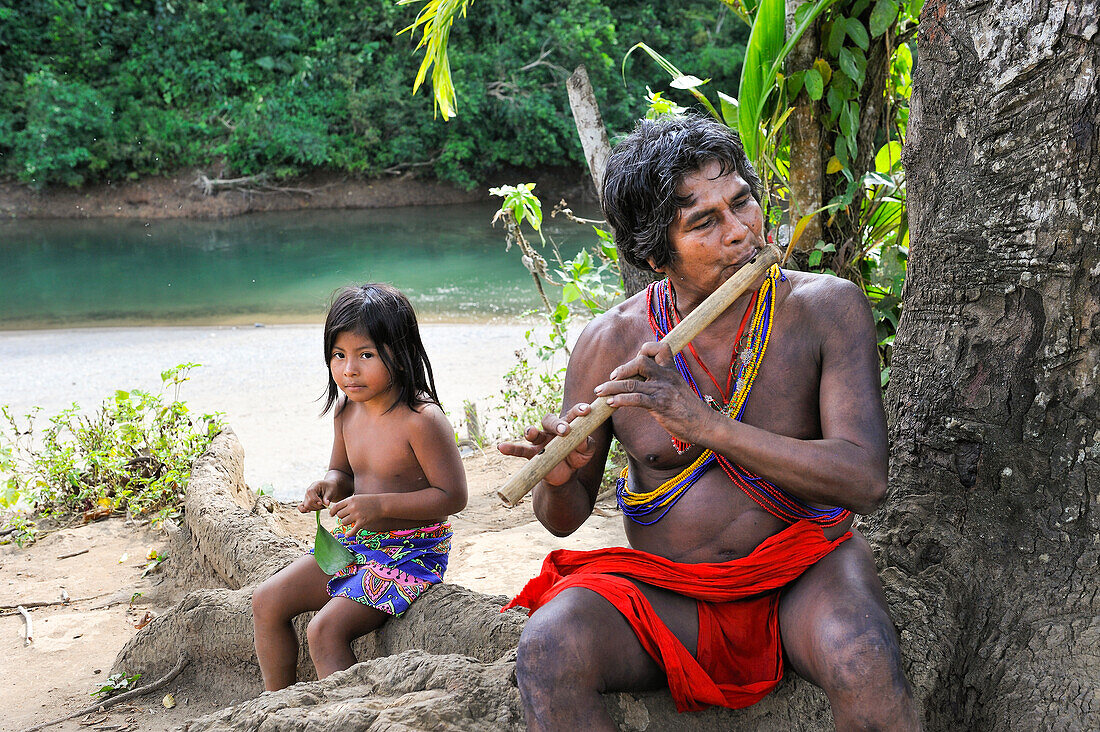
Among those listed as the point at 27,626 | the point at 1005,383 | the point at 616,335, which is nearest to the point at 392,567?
the point at 616,335

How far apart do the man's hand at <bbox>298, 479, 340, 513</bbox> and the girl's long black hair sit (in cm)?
25

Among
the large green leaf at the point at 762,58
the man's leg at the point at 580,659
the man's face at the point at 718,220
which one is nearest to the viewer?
the man's leg at the point at 580,659

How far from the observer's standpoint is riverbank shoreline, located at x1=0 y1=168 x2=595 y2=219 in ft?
64.1

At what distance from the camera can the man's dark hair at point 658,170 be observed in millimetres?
1904

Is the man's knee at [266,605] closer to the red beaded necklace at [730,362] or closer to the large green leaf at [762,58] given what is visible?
the red beaded necklace at [730,362]

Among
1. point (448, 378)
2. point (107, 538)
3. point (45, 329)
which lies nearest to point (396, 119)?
point (45, 329)

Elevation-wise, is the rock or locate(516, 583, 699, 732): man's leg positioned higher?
locate(516, 583, 699, 732): man's leg

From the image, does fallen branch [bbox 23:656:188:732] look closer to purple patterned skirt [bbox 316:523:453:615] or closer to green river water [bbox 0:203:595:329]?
purple patterned skirt [bbox 316:523:453:615]

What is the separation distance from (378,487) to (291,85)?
20.4 m

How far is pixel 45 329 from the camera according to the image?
1154cm

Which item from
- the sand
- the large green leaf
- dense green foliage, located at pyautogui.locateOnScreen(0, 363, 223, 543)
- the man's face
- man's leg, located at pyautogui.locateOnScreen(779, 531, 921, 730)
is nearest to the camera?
man's leg, located at pyautogui.locateOnScreen(779, 531, 921, 730)

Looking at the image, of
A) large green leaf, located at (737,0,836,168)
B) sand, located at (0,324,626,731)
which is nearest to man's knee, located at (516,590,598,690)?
sand, located at (0,324,626,731)

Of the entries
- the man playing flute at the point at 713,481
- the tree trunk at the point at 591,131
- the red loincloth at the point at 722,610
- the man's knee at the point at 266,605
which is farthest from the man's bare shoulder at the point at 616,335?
the tree trunk at the point at 591,131

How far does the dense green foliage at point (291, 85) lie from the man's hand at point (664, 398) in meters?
19.3
